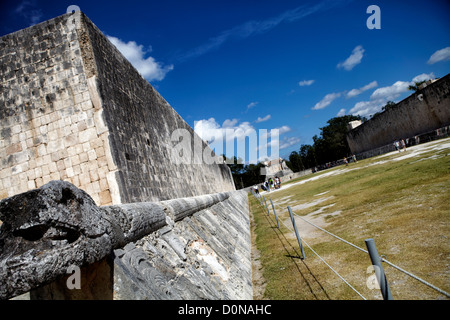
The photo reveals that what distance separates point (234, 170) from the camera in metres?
82.8

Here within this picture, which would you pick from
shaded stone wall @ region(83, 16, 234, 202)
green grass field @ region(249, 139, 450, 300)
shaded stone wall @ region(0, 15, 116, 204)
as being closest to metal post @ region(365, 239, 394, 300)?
green grass field @ region(249, 139, 450, 300)

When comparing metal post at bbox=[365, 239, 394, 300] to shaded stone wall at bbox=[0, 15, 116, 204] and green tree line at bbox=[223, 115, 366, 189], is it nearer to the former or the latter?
shaded stone wall at bbox=[0, 15, 116, 204]

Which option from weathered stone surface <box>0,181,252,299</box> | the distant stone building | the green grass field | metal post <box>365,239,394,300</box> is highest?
the distant stone building

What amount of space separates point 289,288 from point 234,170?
260ft

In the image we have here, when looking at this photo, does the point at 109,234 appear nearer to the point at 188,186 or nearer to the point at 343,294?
the point at 343,294

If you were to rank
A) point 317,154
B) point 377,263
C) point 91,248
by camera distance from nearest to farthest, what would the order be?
point 91,248 → point 377,263 → point 317,154

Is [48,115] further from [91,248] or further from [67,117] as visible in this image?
[91,248]

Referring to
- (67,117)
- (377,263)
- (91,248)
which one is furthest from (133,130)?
(377,263)

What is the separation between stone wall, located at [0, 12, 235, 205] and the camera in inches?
205

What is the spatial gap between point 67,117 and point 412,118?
32.2 metres

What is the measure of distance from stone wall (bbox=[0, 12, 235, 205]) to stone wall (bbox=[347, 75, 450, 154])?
2724 centimetres

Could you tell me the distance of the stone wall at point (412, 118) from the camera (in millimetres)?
23438

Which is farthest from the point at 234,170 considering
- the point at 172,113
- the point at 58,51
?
the point at 58,51

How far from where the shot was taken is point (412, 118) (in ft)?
91.5
